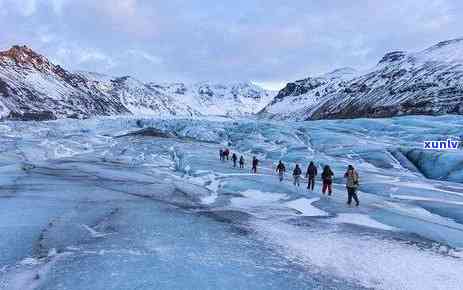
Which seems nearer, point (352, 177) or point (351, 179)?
point (352, 177)

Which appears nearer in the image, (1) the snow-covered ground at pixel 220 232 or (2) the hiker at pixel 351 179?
(1) the snow-covered ground at pixel 220 232

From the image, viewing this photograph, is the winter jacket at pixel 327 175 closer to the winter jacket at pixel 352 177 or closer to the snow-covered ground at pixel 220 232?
the snow-covered ground at pixel 220 232

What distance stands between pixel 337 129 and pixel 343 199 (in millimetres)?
62902

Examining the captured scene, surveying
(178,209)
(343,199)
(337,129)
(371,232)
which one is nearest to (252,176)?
(343,199)

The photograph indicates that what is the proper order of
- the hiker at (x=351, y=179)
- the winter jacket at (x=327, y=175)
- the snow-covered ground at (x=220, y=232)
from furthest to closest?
the winter jacket at (x=327, y=175)
the hiker at (x=351, y=179)
the snow-covered ground at (x=220, y=232)

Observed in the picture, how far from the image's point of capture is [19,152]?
65000mm

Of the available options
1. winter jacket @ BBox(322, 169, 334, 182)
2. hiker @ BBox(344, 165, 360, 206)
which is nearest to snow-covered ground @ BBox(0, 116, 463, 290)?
hiker @ BBox(344, 165, 360, 206)

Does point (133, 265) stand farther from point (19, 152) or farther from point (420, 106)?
point (420, 106)

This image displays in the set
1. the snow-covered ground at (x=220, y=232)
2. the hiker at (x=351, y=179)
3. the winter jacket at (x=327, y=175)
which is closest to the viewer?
the snow-covered ground at (x=220, y=232)

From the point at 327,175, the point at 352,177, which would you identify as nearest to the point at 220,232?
the point at 352,177

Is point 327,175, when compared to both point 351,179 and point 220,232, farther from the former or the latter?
point 220,232

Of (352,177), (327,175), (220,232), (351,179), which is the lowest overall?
(220,232)

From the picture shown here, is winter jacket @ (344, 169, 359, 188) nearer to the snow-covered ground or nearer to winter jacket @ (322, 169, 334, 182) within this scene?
the snow-covered ground

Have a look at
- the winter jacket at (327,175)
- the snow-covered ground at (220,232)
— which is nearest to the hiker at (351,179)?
the snow-covered ground at (220,232)
